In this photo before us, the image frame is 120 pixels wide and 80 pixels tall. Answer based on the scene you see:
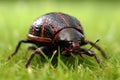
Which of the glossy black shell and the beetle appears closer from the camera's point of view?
the beetle

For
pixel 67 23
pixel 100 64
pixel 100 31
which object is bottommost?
pixel 100 31

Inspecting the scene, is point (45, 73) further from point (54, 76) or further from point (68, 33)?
point (68, 33)

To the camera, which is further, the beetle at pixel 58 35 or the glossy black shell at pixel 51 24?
the glossy black shell at pixel 51 24

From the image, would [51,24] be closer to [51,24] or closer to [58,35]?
[51,24]

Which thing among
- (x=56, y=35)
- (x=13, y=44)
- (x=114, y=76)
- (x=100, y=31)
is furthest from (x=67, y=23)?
(x=100, y=31)

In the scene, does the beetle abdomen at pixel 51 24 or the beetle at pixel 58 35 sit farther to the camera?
the beetle abdomen at pixel 51 24

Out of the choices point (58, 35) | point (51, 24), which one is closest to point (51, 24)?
point (51, 24)
